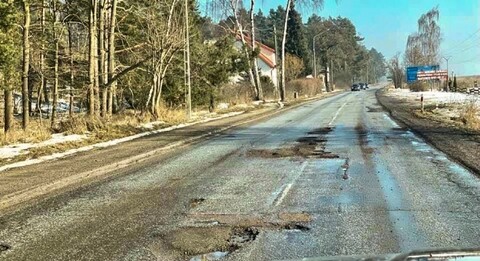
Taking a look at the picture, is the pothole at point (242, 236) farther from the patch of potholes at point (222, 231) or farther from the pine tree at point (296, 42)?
the pine tree at point (296, 42)

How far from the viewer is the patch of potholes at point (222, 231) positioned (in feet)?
18.2

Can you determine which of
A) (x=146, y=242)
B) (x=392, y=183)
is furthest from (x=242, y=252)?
(x=392, y=183)

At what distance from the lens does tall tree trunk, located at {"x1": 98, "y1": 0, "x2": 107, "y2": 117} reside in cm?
2442

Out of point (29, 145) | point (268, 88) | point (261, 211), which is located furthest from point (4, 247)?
point (268, 88)

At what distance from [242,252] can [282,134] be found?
13.8 metres

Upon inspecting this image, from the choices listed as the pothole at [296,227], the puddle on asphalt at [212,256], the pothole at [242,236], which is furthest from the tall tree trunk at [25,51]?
the puddle on asphalt at [212,256]

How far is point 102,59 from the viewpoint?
83.4ft

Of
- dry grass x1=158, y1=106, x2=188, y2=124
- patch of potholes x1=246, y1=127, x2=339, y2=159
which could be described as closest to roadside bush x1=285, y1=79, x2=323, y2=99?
dry grass x1=158, y1=106, x2=188, y2=124

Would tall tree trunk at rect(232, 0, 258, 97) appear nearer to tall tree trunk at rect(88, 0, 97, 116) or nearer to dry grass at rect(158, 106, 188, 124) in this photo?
dry grass at rect(158, 106, 188, 124)

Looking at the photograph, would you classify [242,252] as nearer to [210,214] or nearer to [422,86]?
[210,214]

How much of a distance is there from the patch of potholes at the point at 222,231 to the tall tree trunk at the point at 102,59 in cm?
1787

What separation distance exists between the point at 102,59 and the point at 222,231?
20608mm

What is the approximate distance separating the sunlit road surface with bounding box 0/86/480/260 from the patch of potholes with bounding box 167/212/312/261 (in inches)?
0.5

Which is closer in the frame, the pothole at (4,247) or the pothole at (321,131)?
the pothole at (4,247)
